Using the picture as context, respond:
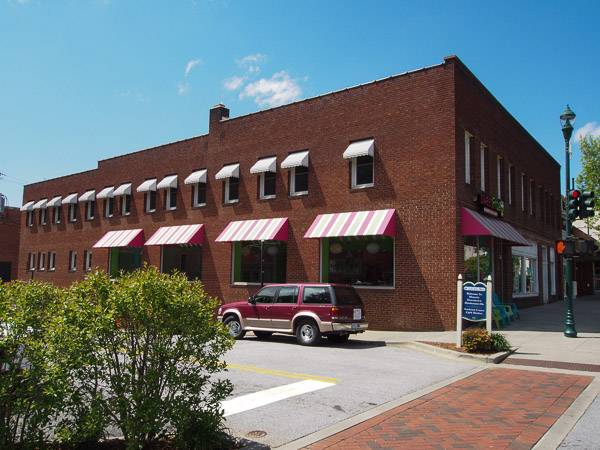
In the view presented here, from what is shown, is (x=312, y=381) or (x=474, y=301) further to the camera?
(x=474, y=301)

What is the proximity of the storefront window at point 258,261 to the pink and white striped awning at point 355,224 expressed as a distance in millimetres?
2778

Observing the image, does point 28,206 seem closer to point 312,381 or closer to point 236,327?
point 236,327

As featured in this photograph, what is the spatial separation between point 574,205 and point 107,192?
2469 cm

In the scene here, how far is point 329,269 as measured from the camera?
1980 centimetres

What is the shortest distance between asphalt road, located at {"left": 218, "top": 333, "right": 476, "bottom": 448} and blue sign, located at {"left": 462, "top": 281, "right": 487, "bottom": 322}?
175cm

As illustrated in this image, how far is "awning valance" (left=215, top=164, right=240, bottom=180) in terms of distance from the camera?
2284 cm

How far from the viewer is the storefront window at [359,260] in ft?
60.0

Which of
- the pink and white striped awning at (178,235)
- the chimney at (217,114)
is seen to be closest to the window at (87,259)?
the pink and white striped awning at (178,235)

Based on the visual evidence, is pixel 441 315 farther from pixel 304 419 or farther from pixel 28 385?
pixel 28 385

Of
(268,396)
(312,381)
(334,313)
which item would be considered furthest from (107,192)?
(268,396)

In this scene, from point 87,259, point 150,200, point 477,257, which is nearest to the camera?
point 477,257

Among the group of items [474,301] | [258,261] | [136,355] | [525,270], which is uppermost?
[258,261]

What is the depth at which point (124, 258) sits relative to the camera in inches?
1172

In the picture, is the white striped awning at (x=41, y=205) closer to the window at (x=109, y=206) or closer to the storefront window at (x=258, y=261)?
the window at (x=109, y=206)
